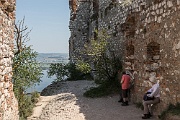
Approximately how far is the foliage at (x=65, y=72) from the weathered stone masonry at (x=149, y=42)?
7.44 meters

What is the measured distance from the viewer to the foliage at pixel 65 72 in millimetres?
21969

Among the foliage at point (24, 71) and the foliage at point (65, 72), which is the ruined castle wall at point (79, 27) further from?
the foliage at point (24, 71)

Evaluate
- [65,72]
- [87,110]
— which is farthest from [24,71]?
[65,72]

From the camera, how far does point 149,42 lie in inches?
376

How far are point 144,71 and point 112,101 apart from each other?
2.63m

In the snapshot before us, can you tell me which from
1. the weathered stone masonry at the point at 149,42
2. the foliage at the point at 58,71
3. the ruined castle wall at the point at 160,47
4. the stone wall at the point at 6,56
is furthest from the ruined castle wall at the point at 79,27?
the stone wall at the point at 6,56

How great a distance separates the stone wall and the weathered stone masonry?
454cm

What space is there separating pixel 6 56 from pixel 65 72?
15774 mm

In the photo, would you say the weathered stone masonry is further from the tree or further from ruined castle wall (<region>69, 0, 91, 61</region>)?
ruined castle wall (<region>69, 0, 91, 61</region>)

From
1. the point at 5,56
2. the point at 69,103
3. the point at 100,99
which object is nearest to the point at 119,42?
the point at 100,99

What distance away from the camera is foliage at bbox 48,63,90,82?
72.1 ft

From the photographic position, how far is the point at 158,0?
28.8ft

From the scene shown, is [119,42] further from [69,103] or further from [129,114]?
[129,114]

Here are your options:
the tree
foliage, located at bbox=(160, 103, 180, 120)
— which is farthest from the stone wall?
the tree
